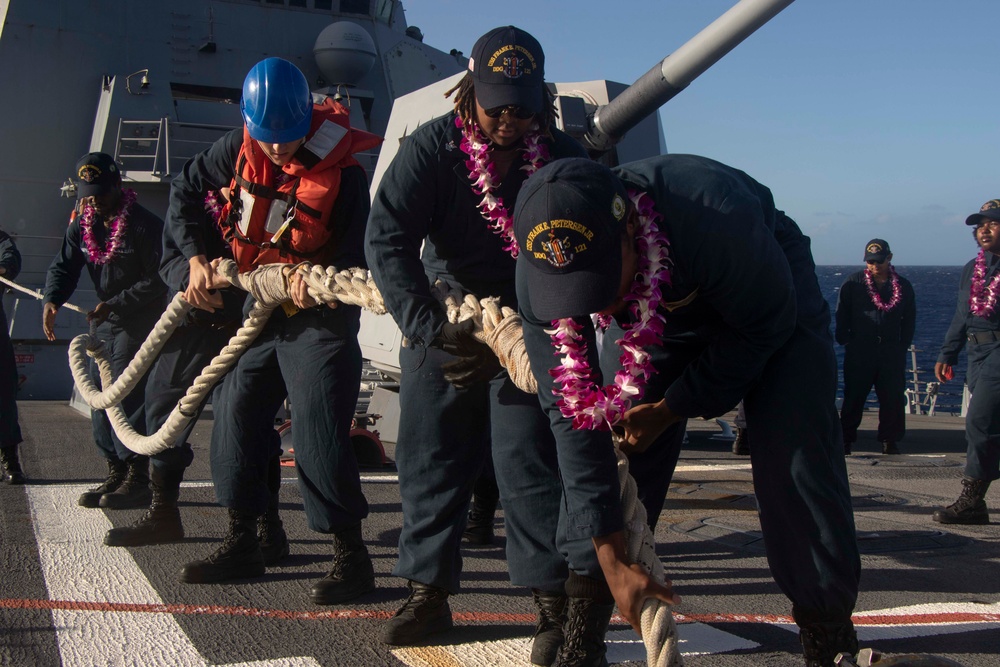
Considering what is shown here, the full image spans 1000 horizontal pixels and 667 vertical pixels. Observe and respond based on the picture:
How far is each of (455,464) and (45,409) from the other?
31.5ft

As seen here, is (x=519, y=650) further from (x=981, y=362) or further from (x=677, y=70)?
(x=981, y=362)

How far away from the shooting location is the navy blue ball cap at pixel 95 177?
5.86m

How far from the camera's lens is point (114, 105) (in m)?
13.1

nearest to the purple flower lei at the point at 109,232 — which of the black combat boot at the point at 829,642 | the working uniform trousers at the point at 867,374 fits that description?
the black combat boot at the point at 829,642

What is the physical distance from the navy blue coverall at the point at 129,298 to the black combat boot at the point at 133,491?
102 millimetres

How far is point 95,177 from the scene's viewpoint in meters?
5.87

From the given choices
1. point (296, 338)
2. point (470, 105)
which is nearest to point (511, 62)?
point (470, 105)

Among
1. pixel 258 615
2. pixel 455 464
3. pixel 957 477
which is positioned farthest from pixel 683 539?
pixel 957 477

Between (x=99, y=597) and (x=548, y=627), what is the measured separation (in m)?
1.81

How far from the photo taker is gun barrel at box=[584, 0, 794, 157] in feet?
18.5

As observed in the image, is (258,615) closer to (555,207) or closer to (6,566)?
(6,566)

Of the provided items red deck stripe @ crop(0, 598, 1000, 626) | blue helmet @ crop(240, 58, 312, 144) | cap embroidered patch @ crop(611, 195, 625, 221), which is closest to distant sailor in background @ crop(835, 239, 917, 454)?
red deck stripe @ crop(0, 598, 1000, 626)

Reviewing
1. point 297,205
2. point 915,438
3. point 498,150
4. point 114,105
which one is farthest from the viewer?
point 114,105

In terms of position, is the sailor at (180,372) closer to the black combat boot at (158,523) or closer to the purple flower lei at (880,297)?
the black combat boot at (158,523)
